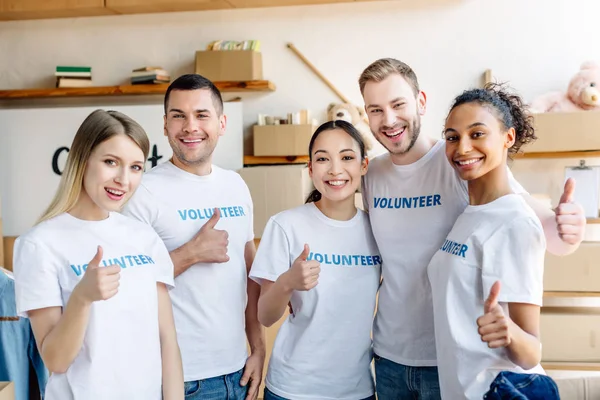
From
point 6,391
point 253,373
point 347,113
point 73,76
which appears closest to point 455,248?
point 253,373

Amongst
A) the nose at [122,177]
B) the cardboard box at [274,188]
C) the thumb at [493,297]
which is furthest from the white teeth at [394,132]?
the cardboard box at [274,188]

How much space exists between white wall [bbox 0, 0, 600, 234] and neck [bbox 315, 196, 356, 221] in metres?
2.02

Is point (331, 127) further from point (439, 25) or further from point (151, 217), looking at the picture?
point (439, 25)

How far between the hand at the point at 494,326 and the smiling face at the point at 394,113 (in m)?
0.58

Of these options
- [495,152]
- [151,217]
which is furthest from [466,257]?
[151,217]

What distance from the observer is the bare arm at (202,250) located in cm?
162

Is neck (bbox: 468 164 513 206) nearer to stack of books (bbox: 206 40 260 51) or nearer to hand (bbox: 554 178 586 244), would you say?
hand (bbox: 554 178 586 244)

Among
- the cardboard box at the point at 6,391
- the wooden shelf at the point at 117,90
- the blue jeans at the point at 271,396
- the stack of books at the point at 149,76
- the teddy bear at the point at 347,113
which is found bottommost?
the blue jeans at the point at 271,396

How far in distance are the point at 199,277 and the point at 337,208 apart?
43cm

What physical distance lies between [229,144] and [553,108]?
1828 mm

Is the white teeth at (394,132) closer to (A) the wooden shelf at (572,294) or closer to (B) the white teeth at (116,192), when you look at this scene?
(B) the white teeth at (116,192)

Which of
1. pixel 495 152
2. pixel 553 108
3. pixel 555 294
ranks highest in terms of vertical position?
pixel 553 108

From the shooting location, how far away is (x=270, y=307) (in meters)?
1.61

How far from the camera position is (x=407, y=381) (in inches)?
62.8
